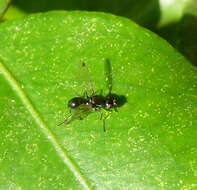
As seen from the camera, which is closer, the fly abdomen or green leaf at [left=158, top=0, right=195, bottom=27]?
the fly abdomen

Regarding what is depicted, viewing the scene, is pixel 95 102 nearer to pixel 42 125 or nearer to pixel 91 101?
pixel 91 101

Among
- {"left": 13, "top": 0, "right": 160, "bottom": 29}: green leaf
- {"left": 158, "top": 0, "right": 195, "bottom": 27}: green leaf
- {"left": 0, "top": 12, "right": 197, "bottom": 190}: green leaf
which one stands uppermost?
{"left": 13, "top": 0, "right": 160, "bottom": 29}: green leaf

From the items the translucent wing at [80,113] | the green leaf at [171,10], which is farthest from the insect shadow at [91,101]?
the green leaf at [171,10]

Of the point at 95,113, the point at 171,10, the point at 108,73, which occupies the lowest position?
the point at 95,113

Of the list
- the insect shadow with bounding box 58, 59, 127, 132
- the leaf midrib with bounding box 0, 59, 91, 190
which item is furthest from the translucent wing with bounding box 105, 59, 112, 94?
the leaf midrib with bounding box 0, 59, 91, 190

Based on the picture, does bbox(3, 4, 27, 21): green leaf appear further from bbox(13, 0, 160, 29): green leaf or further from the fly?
the fly

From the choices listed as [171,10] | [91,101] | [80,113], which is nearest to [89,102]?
[91,101]

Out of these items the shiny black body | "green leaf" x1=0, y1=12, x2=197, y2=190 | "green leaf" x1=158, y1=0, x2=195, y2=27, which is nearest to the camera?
"green leaf" x1=0, y1=12, x2=197, y2=190

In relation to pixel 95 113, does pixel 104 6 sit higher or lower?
higher
